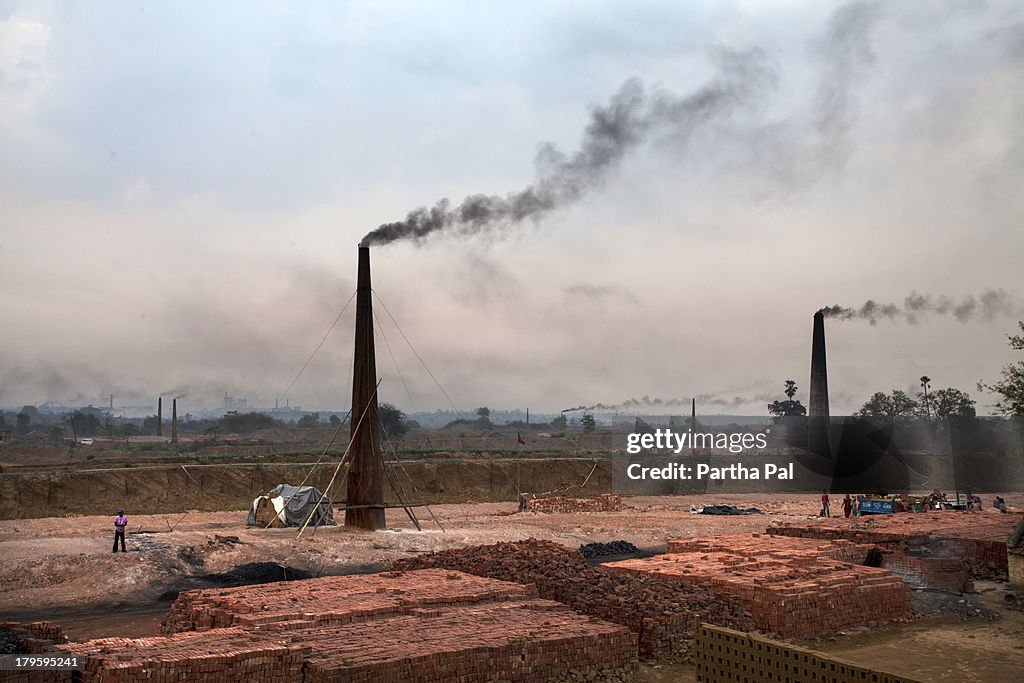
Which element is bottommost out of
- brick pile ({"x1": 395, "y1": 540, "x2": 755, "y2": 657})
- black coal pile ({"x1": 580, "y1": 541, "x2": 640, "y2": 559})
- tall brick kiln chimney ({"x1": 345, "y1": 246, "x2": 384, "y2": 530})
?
black coal pile ({"x1": 580, "y1": 541, "x2": 640, "y2": 559})

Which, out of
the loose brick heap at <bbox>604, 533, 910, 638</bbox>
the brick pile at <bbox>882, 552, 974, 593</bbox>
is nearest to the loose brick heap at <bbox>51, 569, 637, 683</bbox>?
the loose brick heap at <bbox>604, 533, 910, 638</bbox>

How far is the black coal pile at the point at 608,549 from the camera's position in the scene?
77.9 feet

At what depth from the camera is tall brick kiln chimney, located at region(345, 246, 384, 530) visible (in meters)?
24.5

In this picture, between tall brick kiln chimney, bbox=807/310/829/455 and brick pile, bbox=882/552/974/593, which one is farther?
tall brick kiln chimney, bbox=807/310/829/455

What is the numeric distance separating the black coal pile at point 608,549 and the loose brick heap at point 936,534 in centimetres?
396

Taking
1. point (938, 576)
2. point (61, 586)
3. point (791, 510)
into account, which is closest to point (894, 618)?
point (938, 576)

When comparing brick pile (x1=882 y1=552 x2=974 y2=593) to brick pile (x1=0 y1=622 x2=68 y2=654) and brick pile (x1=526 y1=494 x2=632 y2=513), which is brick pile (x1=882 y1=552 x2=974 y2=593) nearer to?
brick pile (x1=0 y1=622 x2=68 y2=654)

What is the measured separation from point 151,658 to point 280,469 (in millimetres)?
34642

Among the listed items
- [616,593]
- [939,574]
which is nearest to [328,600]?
[616,593]

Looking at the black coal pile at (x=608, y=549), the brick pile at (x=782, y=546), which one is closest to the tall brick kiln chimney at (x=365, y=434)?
the black coal pile at (x=608, y=549)

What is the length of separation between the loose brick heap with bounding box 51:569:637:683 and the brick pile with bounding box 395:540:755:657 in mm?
1156

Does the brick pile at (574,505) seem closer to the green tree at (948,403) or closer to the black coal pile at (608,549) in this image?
the black coal pile at (608,549)

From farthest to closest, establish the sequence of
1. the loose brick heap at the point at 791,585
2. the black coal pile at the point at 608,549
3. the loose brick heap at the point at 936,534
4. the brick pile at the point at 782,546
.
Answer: the black coal pile at the point at 608,549
the loose brick heap at the point at 936,534
the brick pile at the point at 782,546
the loose brick heap at the point at 791,585

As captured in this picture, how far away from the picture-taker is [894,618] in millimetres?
15719
